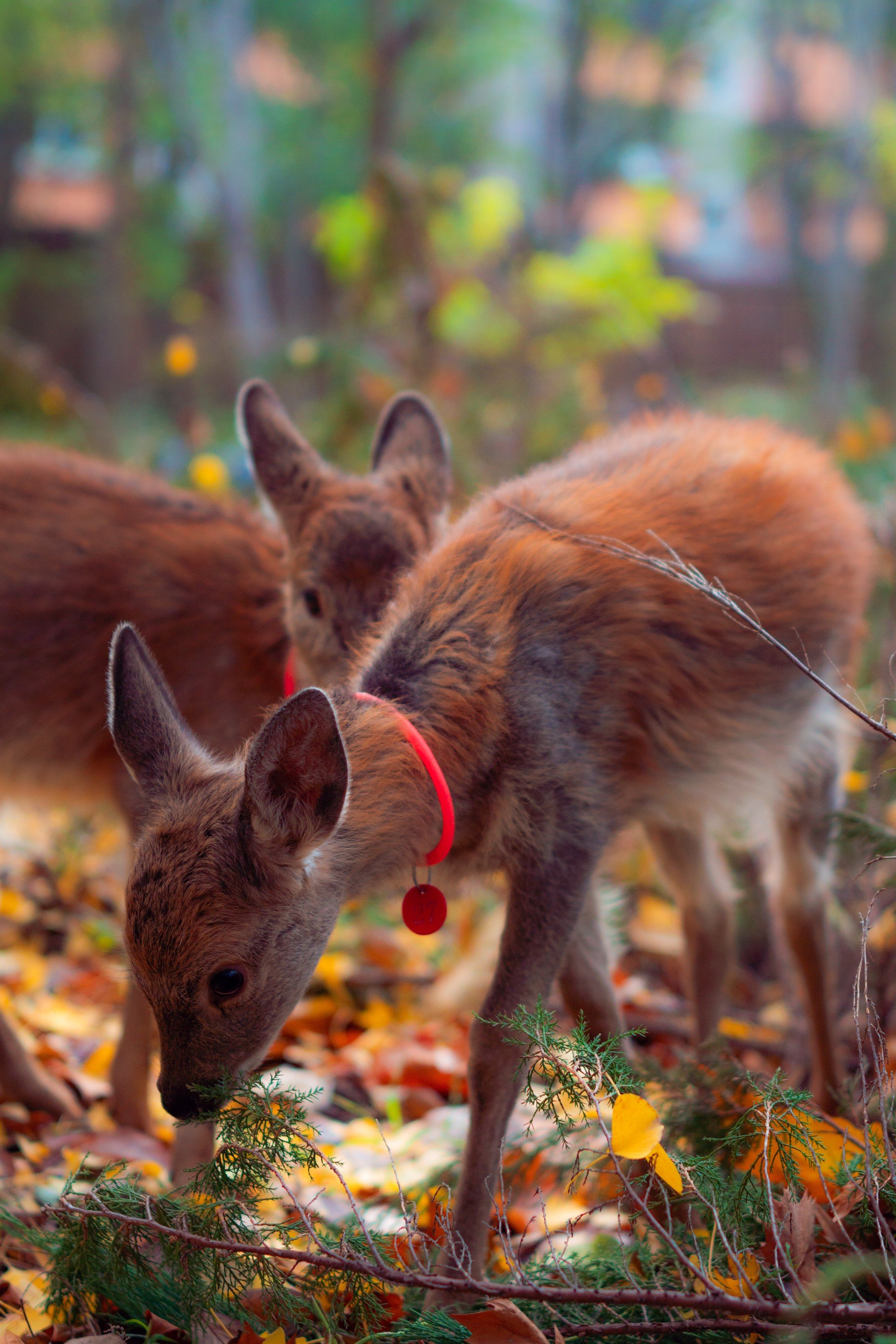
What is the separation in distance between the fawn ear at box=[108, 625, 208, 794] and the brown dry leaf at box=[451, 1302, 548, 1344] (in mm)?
1335

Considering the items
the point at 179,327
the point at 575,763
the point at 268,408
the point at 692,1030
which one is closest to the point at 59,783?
the point at 268,408

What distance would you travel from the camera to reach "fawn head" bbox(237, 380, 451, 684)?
12.2 feet

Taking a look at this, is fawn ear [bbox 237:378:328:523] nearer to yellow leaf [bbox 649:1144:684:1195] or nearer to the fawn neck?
the fawn neck

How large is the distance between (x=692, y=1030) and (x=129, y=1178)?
231 centimetres

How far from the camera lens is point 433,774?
269 cm

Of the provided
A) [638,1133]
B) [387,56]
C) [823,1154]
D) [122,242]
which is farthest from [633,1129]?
[122,242]

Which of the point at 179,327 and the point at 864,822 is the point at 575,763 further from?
the point at 179,327

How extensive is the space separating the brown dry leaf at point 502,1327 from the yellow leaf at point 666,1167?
41 centimetres

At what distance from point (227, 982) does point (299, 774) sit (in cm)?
49

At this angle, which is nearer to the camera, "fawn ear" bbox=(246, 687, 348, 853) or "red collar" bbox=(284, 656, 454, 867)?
"fawn ear" bbox=(246, 687, 348, 853)

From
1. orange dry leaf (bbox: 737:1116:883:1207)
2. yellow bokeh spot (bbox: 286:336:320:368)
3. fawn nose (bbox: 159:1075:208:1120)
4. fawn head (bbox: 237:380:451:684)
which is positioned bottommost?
orange dry leaf (bbox: 737:1116:883:1207)

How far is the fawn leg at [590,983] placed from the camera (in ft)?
10.7

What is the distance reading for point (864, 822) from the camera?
124 inches

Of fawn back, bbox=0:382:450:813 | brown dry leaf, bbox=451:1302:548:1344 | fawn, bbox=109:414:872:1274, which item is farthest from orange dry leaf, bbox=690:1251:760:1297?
fawn back, bbox=0:382:450:813
